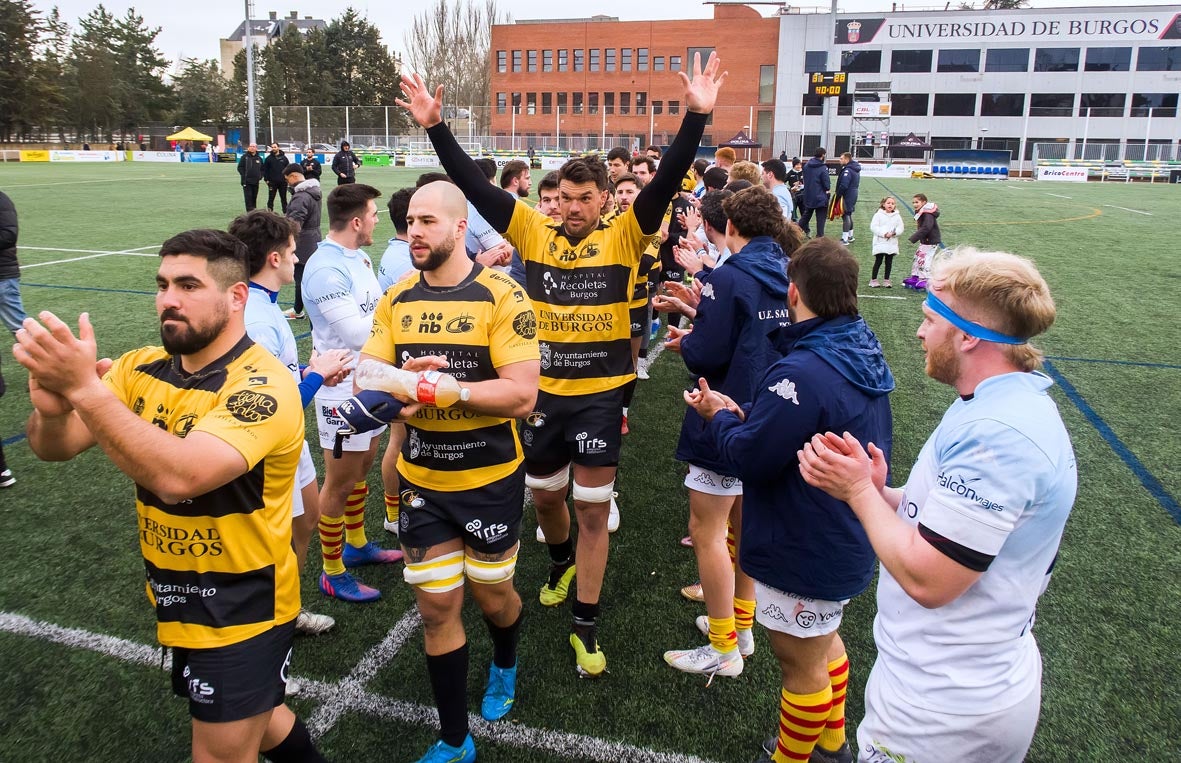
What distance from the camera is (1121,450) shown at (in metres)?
6.77

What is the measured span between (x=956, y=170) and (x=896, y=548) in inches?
2086

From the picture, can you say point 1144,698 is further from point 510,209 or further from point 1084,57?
point 1084,57

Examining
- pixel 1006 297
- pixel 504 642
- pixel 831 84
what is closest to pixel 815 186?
pixel 504 642

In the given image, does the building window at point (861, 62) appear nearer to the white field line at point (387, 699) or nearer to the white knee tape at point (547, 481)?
the white knee tape at point (547, 481)

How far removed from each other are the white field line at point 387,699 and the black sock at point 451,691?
30 cm

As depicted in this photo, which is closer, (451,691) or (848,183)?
(451,691)

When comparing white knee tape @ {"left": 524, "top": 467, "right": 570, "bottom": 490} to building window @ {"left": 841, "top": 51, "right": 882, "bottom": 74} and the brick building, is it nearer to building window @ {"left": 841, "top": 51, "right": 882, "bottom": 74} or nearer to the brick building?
the brick building

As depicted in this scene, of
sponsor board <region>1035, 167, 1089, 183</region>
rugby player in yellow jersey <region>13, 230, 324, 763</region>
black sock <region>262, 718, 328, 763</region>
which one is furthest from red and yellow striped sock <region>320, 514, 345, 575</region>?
sponsor board <region>1035, 167, 1089, 183</region>

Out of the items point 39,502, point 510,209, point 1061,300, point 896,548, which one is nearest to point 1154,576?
point 896,548

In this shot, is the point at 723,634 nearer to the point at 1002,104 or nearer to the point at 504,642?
the point at 504,642

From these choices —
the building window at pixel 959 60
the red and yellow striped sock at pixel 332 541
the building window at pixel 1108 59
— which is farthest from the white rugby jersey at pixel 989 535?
the building window at pixel 1108 59

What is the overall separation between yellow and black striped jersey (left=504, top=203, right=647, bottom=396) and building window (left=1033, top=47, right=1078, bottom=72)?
231ft

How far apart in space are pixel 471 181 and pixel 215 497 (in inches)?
93.5

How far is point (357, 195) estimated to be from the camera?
4.62 m
